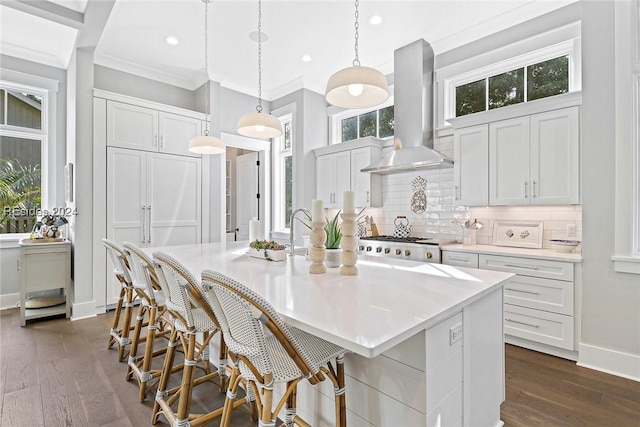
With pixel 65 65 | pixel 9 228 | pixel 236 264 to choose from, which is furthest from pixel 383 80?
pixel 9 228

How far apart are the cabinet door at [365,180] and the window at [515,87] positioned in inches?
47.5

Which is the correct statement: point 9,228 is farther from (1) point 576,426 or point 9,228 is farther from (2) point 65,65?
(1) point 576,426

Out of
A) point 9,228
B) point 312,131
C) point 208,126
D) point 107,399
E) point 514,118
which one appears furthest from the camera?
point 312,131

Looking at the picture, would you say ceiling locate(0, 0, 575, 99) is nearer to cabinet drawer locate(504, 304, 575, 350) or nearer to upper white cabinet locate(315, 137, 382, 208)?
upper white cabinet locate(315, 137, 382, 208)

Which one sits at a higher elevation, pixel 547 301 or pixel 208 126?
pixel 208 126

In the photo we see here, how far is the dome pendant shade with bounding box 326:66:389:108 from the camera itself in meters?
1.84

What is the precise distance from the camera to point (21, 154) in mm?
4215

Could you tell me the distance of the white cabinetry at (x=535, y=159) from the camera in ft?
9.44

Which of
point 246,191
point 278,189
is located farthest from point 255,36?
point 246,191

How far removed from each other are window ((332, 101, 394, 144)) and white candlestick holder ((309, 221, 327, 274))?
3.34 metres

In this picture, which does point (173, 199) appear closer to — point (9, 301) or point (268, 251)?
point (9, 301)

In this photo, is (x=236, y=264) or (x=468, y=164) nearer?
(x=236, y=264)

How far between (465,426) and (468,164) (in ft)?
8.96

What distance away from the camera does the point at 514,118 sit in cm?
321
